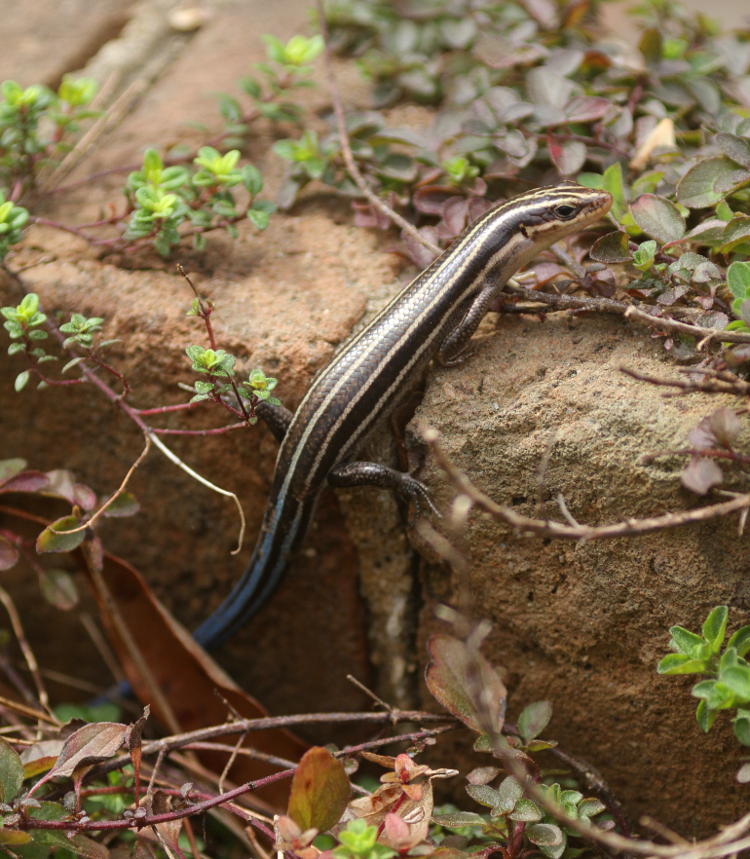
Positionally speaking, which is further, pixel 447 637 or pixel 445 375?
pixel 445 375

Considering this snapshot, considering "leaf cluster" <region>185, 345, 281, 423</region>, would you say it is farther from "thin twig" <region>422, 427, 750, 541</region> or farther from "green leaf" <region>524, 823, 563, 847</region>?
"green leaf" <region>524, 823, 563, 847</region>

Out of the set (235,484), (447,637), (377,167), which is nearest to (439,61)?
(377,167)

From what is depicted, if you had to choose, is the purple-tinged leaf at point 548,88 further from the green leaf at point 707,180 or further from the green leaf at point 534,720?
the green leaf at point 534,720

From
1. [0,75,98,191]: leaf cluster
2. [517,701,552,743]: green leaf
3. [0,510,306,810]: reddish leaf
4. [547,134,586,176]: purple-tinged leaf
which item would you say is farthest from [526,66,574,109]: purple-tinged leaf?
[0,510,306,810]: reddish leaf

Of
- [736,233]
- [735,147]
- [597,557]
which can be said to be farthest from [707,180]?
[597,557]

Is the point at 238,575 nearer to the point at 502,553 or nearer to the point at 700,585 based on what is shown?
the point at 502,553

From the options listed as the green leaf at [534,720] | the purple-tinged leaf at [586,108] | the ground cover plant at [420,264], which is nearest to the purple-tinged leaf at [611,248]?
the ground cover plant at [420,264]

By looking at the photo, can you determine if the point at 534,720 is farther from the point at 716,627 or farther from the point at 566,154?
the point at 566,154
